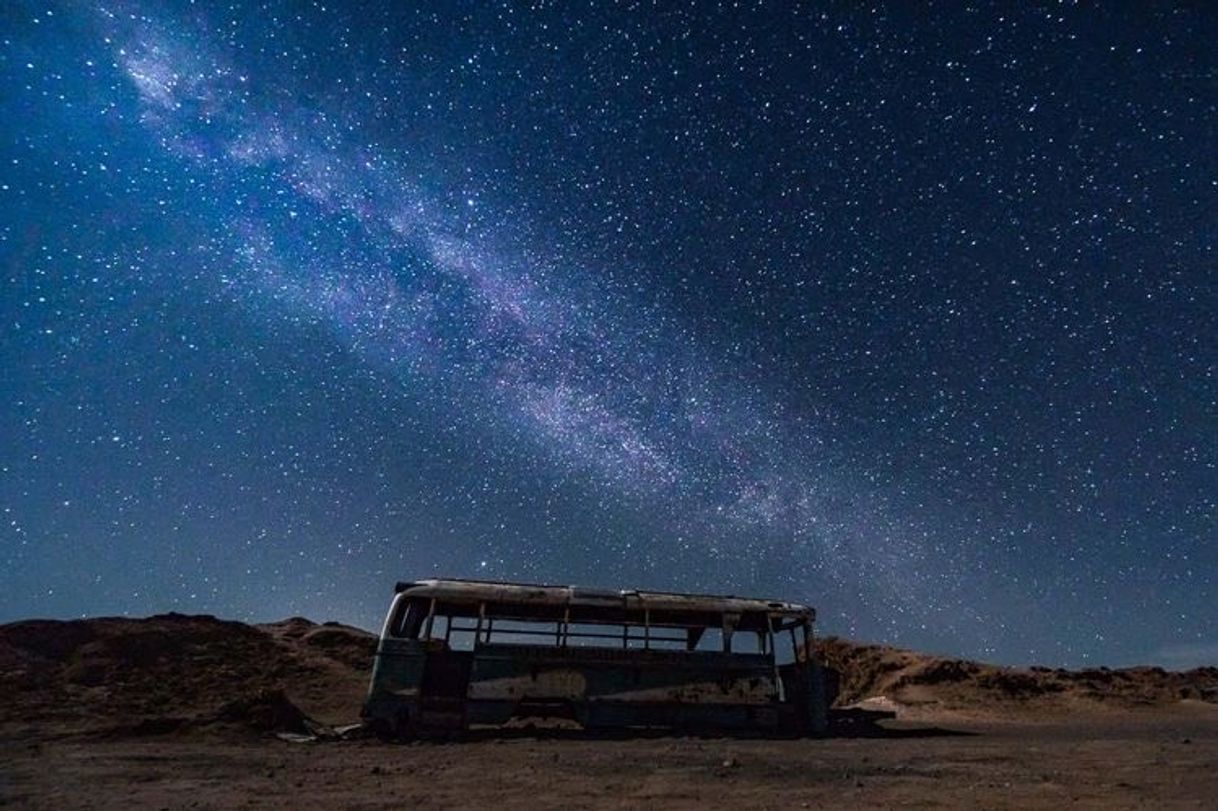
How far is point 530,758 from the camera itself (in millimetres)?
10500

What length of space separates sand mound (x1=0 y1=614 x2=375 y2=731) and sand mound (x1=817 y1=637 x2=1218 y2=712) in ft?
60.6

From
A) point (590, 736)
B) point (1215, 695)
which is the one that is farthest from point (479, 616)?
point (1215, 695)

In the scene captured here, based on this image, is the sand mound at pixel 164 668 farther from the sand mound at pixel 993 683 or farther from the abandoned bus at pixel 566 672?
the sand mound at pixel 993 683

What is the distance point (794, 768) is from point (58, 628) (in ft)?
103

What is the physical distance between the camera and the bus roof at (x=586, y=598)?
15.1 metres

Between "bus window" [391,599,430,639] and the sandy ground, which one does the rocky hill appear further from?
the sandy ground

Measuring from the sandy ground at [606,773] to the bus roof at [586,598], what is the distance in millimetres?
2598

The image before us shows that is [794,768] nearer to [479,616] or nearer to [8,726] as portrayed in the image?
[479,616]

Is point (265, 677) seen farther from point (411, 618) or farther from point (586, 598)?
point (586, 598)

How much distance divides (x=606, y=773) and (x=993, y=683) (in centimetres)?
2526

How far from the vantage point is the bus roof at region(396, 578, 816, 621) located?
15.1 metres

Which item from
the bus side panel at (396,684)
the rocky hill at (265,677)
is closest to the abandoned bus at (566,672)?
the bus side panel at (396,684)

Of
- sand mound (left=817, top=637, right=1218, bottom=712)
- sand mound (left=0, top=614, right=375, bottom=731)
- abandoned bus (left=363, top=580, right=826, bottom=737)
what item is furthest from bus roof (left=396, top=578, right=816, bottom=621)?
sand mound (left=817, top=637, right=1218, bottom=712)

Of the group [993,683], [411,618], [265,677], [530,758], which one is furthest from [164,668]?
[993,683]
